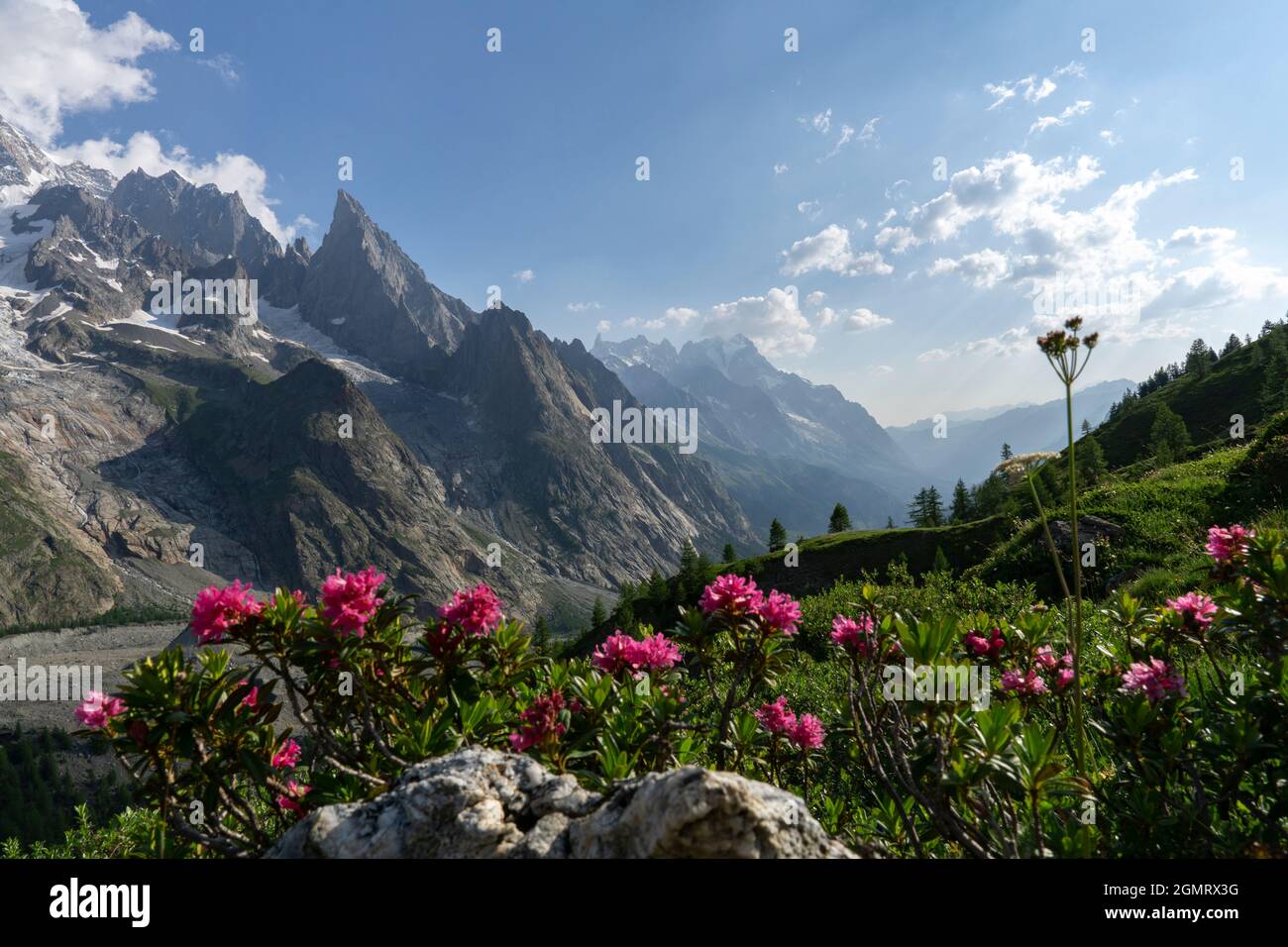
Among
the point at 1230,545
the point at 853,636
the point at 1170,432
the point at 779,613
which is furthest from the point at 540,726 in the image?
the point at 1170,432

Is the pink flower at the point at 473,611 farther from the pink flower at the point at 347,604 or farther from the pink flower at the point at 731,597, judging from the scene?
the pink flower at the point at 731,597

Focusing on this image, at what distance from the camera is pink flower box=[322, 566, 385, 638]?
158 inches

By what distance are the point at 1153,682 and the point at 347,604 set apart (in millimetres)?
5678

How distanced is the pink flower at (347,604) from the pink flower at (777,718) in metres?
3.55

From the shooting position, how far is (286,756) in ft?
14.3

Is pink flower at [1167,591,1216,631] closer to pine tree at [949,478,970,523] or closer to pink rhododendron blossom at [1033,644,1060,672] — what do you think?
pink rhododendron blossom at [1033,644,1060,672]

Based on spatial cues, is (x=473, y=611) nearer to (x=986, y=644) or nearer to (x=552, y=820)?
(x=552, y=820)

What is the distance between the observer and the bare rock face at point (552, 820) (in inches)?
86.6

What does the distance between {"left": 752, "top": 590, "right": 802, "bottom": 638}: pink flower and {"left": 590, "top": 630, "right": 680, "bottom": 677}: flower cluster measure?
911 millimetres

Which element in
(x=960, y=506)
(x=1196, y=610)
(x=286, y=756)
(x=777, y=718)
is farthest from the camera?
(x=960, y=506)
